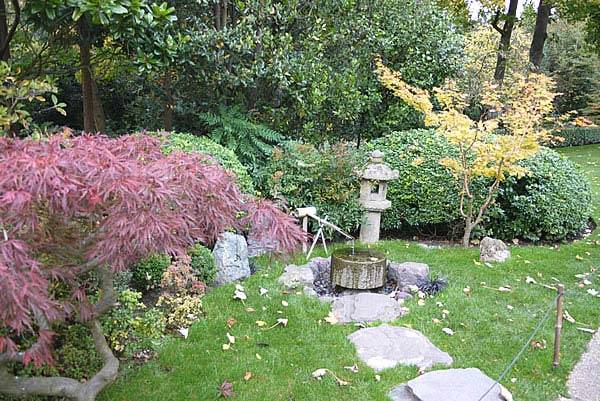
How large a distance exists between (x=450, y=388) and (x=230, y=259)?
254cm

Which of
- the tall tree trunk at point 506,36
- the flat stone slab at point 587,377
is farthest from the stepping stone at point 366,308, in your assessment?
the tall tree trunk at point 506,36

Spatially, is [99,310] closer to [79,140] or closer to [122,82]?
[79,140]

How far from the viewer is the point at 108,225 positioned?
206 cm

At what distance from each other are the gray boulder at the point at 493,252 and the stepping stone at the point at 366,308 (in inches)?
63.9

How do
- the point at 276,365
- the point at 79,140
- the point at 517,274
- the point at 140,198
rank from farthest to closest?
the point at 517,274, the point at 276,365, the point at 79,140, the point at 140,198

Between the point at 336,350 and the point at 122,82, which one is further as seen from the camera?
the point at 122,82

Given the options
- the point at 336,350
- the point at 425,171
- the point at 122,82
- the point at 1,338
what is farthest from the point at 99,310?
the point at 122,82

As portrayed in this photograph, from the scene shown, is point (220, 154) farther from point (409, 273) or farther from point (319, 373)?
point (319, 373)

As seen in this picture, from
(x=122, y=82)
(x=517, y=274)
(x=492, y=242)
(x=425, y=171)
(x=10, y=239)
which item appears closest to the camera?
(x=10, y=239)

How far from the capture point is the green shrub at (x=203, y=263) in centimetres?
475

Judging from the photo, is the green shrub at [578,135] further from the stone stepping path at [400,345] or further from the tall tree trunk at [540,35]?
the stone stepping path at [400,345]

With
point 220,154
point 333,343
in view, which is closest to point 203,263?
point 220,154

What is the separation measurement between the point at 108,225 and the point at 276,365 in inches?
74.5

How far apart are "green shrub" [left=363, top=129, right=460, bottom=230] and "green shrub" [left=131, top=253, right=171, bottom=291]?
3334 mm
